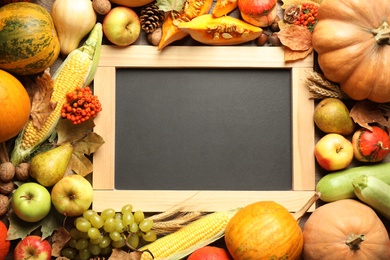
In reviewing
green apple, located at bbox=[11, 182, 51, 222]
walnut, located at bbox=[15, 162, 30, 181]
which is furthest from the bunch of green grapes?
walnut, located at bbox=[15, 162, 30, 181]

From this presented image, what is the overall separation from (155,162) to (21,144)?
437 millimetres

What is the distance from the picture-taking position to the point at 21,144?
1770mm

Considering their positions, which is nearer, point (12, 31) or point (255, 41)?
point (12, 31)

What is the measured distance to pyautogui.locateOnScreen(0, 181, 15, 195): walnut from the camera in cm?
175

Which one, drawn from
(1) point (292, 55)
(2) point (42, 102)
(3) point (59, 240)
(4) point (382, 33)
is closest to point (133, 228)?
(3) point (59, 240)

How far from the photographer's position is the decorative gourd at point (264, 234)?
1631 mm

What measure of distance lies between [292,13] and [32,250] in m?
1.12

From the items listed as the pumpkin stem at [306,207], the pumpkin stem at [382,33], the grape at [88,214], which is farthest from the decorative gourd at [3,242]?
the pumpkin stem at [382,33]

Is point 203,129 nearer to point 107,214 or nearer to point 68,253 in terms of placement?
point 107,214

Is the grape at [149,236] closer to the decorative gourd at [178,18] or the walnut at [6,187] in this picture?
the walnut at [6,187]

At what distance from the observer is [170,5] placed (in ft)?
5.72

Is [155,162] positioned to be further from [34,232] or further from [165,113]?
[34,232]

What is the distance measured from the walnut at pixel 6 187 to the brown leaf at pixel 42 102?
20 cm

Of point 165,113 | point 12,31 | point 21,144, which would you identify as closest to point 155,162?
point 165,113
